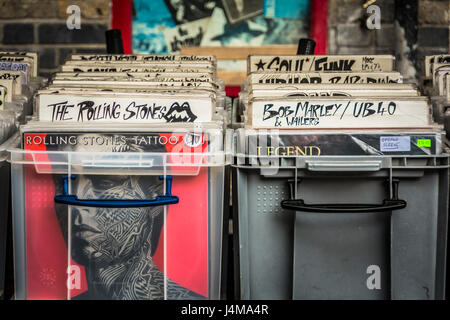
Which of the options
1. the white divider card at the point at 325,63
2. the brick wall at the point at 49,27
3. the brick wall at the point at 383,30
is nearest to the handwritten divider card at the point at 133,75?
the white divider card at the point at 325,63

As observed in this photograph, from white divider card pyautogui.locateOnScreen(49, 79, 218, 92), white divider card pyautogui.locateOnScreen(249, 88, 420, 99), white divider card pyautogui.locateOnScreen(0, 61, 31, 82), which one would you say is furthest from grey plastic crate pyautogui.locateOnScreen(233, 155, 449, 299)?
white divider card pyautogui.locateOnScreen(0, 61, 31, 82)

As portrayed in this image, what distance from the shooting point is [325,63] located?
4.41ft

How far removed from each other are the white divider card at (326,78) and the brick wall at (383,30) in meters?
1.52

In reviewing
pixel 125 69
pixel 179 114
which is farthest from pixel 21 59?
pixel 179 114

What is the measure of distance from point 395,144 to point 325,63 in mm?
535

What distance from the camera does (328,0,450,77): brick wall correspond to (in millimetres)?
2516

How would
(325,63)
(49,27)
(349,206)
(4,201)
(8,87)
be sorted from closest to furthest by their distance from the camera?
(349,206)
(4,201)
(8,87)
(325,63)
(49,27)

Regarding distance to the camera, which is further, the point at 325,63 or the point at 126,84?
the point at 325,63

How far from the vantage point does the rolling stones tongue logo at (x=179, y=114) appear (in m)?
0.99

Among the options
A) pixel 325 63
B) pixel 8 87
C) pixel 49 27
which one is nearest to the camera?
pixel 8 87

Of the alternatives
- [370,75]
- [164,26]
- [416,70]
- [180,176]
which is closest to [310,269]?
[180,176]

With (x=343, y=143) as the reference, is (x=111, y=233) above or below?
below

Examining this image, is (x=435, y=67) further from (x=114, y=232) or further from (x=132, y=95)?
(x=114, y=232)
